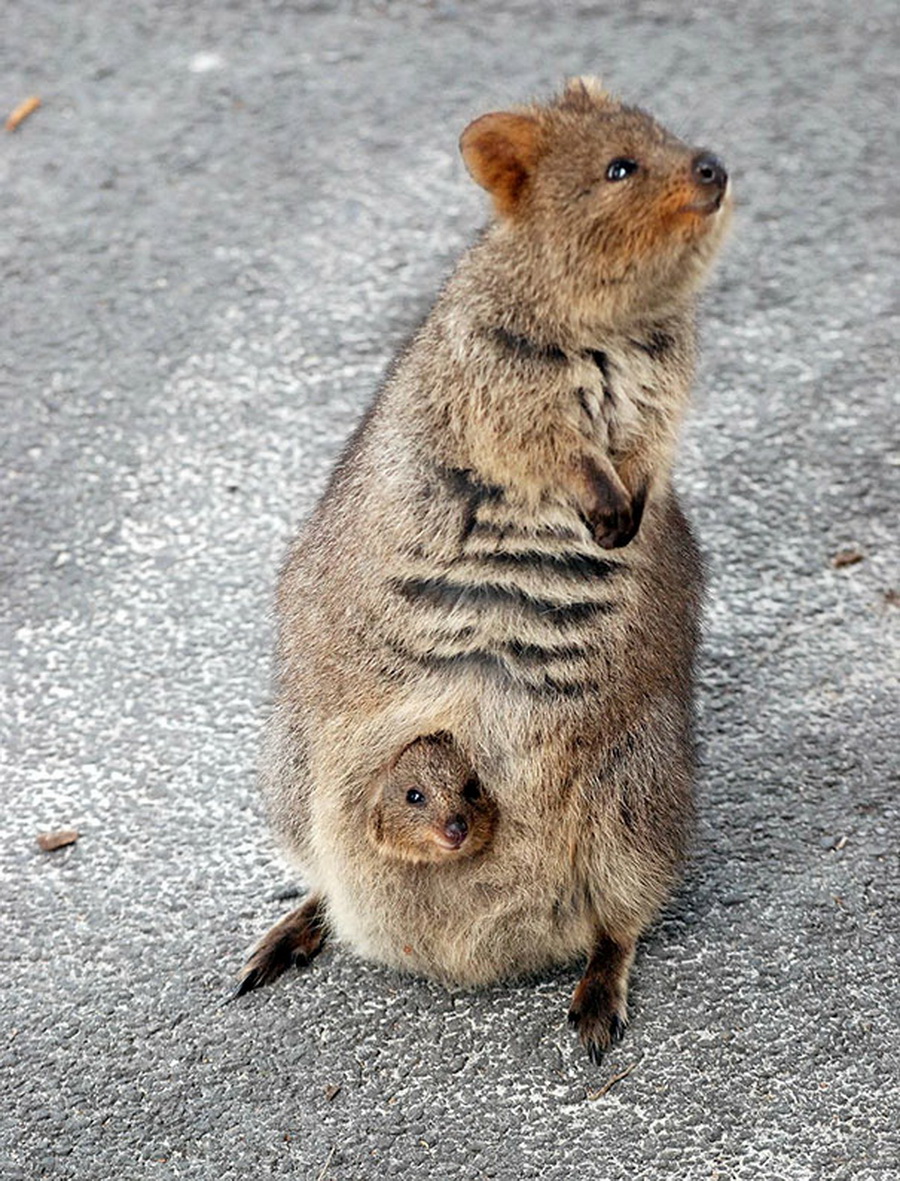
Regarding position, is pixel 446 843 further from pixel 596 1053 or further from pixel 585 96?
pixel 585 96

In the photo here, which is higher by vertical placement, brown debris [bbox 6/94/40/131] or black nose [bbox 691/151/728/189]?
black nose [bbox 691/151/728/189]

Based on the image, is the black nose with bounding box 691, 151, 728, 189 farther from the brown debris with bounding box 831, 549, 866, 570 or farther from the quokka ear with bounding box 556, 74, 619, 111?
the brown debris with bounding box 831, 549, 866, 570

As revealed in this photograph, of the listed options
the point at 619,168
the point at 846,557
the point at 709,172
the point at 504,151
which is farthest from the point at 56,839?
the point at 846,557

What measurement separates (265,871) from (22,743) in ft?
2.46

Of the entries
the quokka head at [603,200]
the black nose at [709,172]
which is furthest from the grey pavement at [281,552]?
the black nose at [709,172]

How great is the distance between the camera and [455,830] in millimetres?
3355

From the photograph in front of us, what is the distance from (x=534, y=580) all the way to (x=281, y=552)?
1.61 m

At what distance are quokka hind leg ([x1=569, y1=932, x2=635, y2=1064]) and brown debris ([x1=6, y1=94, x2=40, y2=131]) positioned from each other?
4.15 m

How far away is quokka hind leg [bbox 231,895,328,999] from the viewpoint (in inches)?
146

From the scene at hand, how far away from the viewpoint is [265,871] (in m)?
4.01

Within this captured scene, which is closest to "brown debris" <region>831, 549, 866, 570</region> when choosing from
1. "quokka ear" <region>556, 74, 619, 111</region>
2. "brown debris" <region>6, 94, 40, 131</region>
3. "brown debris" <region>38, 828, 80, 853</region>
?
"quokka ear" <region>556, 74, 619, 111</region>

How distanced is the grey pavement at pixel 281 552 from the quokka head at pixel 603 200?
1.37 m

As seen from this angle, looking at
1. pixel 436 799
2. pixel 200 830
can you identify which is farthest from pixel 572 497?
pixel 200 830

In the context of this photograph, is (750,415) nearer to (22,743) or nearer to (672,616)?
(672,616)
